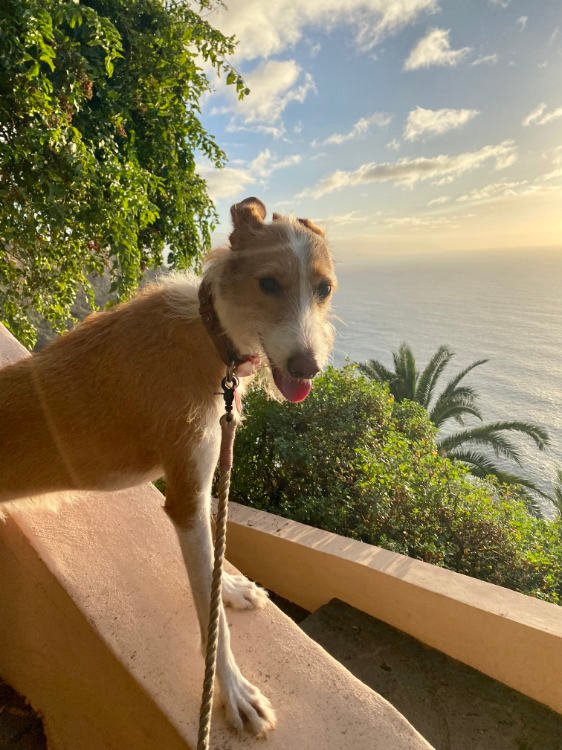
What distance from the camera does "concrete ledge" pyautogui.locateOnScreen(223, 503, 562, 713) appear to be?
2.70m

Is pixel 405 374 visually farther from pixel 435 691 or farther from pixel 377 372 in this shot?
pixel 435 691

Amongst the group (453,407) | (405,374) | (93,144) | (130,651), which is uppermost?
(93,144)

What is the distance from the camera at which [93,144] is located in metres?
4.78

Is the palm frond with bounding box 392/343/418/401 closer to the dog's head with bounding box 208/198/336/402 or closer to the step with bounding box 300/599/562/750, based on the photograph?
the step with bounding box 300/599/562/750

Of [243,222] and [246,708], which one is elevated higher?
[243,222]

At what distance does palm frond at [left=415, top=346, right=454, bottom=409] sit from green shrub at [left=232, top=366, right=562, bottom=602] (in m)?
7.10

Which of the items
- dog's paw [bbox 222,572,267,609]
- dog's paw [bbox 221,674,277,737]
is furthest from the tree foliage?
dog's paw [bbox 221,674,277,737]

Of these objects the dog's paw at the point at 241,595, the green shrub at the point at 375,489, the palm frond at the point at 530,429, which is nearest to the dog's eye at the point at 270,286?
the dog's paw at the point at 241,595

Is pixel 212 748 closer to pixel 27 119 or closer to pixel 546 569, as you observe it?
pixel 546 569

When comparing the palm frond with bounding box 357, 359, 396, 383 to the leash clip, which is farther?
the palm frond with bounding box 357, 359, 396, 383

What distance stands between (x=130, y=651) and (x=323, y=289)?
1696mm

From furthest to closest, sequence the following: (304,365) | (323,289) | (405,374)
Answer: (405,374)
(323,289)
(304,365)

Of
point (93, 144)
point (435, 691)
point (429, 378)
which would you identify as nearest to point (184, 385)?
point (435, 691)

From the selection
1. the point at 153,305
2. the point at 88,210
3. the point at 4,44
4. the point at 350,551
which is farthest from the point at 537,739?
the point at 4,44
